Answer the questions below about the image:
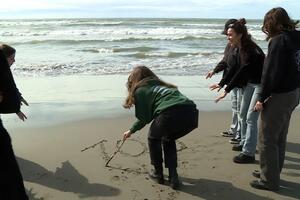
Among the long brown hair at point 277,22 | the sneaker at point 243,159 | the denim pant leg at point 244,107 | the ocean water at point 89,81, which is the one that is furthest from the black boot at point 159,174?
the ocean water at point 89,81

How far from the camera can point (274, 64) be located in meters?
3.86

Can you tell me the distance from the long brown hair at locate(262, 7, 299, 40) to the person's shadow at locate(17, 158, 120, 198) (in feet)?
6.89

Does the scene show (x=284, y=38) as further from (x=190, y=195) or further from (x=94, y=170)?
(x=94, y=170)

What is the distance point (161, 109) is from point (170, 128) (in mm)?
201

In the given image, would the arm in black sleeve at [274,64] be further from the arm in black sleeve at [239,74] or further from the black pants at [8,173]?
the black pants at [8,173]

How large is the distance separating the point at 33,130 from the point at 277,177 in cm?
365

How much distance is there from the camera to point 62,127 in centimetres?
664

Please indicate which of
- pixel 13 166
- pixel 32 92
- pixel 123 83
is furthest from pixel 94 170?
pixel 123 83

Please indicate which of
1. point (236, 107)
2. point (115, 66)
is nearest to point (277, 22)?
point (236, 107)

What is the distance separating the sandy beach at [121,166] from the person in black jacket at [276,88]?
0.34 m

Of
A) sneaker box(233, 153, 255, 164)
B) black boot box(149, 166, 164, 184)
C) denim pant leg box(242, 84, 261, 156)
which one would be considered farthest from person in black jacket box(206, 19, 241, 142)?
black boot box(149, 166, 164, 184)

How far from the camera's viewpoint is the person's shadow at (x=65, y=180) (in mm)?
4375

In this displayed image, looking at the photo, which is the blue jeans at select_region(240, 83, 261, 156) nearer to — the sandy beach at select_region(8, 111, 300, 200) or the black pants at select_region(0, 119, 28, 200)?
the sandy beach at select_region(8, 111, 300, 200)

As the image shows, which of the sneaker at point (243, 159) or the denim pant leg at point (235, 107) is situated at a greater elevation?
the denim pant leg at point (235, 107)
